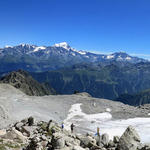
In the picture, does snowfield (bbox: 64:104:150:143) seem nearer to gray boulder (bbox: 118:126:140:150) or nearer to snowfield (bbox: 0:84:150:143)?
snowfield (bbox: 0:84:150:143)

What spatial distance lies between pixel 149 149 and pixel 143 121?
31854mm

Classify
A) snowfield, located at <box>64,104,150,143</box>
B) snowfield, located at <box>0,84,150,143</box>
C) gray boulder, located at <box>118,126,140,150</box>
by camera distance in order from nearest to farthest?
gray boulder, located at <box>118,126,140,150</box> → snowfield, located at <box>64,104,150,143</box> → snowfield, located at <box>0,84,150,143</box>

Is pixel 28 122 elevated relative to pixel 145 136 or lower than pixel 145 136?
elevated

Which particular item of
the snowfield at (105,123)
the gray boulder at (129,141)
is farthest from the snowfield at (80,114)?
the gray boulder at (129,141)

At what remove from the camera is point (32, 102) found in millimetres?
61812

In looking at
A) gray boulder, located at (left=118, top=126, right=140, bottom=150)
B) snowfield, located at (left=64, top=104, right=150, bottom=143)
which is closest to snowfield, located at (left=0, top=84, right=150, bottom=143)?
snowfield, located at (left=64, top=104, right=150, bottom=143)

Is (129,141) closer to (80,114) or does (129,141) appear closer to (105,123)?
(105,123)

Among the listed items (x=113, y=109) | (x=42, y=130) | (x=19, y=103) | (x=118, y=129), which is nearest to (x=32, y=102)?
(x=19, y=103)

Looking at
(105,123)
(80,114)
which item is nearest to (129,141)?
(105,123)

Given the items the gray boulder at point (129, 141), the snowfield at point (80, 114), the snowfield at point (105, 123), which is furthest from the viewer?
the snowfield at point (80, 114)

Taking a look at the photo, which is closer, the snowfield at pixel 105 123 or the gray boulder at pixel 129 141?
the gray boulder at pixel 129 141

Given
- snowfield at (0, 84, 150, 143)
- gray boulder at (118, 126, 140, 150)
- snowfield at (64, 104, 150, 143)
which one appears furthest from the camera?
snowfield at (0, 84, 150, 143)

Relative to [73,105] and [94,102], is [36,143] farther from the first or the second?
[94,102]

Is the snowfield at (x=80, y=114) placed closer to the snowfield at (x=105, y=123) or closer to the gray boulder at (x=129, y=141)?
the snowfield at (x=105, y=123)
